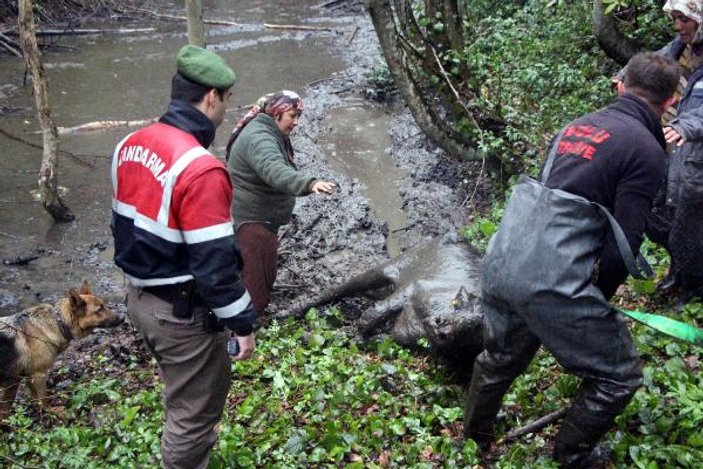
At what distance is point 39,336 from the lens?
5352mm

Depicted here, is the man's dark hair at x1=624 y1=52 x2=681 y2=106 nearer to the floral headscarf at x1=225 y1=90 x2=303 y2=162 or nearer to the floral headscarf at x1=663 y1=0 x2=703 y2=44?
the floral headscarf at x1=663 y1=0 x2=703 y2=44

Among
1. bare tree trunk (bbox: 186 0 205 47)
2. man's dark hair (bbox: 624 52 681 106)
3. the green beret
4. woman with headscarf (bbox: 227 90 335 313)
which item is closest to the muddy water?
bare tree trunk (bbox: 186 0 205 47)


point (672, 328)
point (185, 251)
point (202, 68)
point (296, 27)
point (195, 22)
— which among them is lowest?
point (296, 27)

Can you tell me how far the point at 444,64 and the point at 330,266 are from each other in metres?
3.08

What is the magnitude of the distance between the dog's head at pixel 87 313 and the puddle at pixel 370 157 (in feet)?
11.2

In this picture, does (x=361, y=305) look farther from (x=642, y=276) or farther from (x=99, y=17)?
(x=99, y=17)

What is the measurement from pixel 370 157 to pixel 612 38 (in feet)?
12.9

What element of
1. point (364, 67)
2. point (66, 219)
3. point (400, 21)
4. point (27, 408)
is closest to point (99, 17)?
point (364, 67)

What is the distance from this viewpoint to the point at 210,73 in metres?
3.37

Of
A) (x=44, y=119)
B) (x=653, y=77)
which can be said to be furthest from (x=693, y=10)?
(x=44, y=119)

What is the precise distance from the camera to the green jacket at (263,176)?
17.1 feet

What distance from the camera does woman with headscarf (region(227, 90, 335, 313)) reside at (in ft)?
17.2

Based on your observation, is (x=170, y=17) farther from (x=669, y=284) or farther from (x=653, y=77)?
(x=653, y=77)

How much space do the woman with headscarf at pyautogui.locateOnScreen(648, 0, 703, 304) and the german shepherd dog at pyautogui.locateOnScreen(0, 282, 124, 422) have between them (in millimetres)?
4313
